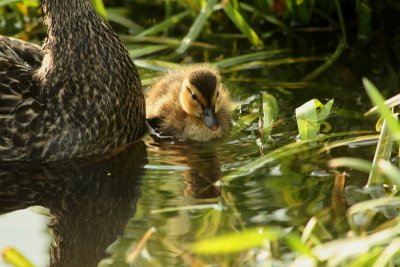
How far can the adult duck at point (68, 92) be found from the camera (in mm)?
4633

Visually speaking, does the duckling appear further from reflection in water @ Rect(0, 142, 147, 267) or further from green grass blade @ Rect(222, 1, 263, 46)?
green grass blade @ Rect(222, 1, 263, 46)

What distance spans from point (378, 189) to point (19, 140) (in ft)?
5.06

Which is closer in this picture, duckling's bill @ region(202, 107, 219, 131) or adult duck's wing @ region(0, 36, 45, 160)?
adult duck's wing @ region(0, 36, 45, 160)

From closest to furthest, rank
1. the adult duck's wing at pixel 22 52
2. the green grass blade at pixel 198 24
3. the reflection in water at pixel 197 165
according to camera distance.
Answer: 1. the reflection in water at pixel 197 165
2. the adult duck's wing at pixel 22 52
3. the green grass blade at pixel 198 24

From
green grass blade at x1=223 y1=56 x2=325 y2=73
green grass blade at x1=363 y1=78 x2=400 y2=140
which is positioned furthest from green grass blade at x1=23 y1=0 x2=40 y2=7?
green grass blade at x1=363 y1=78 x2=400 y2=140

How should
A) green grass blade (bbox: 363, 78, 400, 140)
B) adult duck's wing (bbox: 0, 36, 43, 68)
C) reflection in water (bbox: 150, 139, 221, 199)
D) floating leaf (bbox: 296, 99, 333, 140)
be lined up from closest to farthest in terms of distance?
green grass blade (bbox: 363, 78, 400, 140), reflection in water (bbox: 150, 139, 221, 199), floating leaf (bbox: 296, 99, 333, 140), adult duck's wing (bbox: 0, 36, 43, 68)

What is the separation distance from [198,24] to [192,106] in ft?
2.67

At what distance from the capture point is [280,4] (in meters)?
6.03

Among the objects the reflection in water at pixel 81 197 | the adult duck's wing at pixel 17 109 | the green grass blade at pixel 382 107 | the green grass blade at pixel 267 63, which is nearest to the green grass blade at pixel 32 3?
the adult duck's wing at pixel 17 109

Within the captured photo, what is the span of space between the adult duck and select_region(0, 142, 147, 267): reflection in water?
8cm

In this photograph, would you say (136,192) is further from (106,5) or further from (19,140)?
(106,5)

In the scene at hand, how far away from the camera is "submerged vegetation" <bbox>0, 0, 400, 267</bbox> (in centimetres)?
353

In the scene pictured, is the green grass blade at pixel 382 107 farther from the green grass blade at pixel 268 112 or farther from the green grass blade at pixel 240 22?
the green grass blade at pixel 240 22

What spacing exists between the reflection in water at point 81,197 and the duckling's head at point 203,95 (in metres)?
0.29
